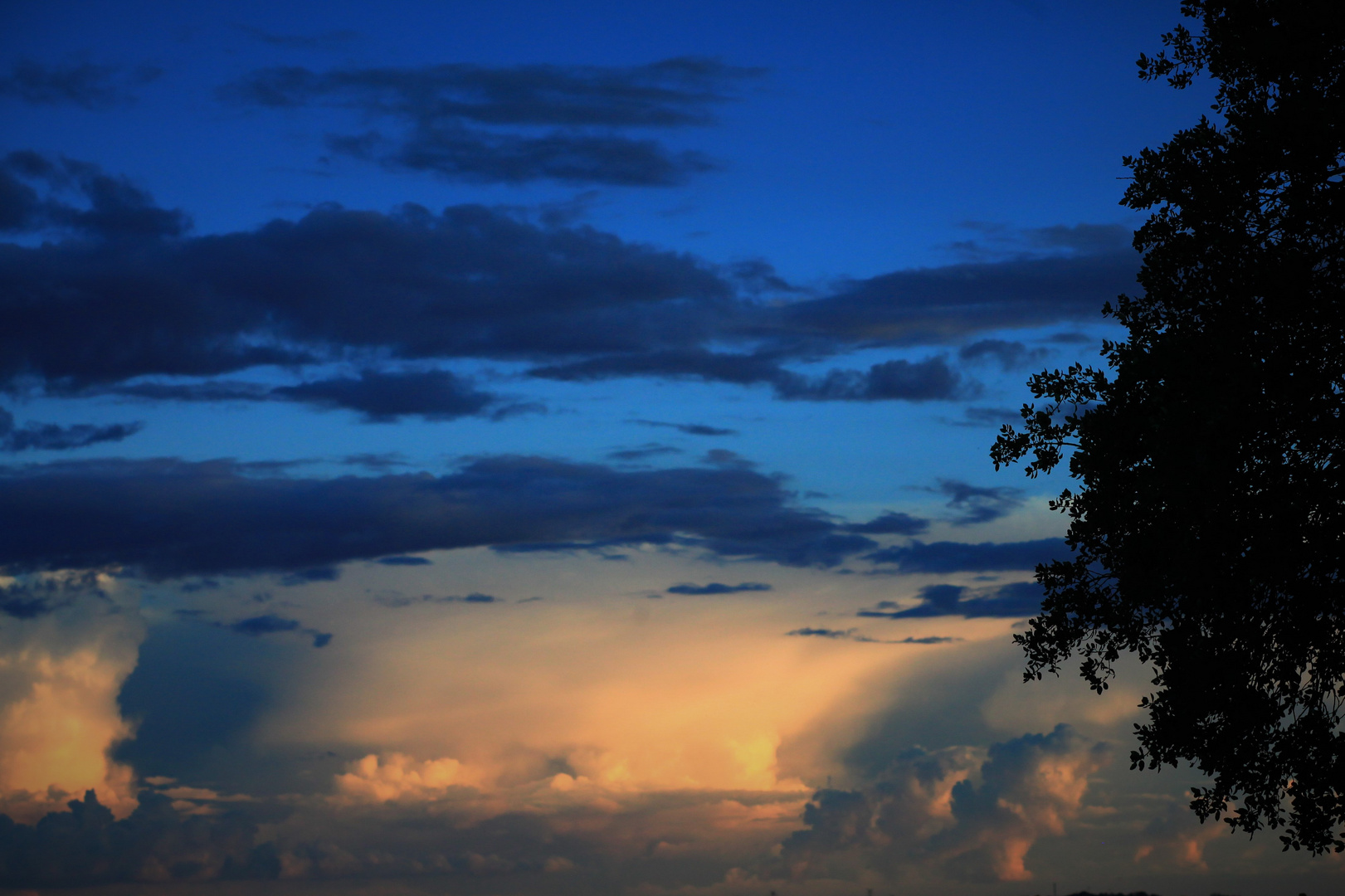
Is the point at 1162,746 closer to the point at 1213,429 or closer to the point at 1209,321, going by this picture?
the point at 1213,429

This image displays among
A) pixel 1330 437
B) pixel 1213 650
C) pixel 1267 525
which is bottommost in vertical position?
pixel 1213 650

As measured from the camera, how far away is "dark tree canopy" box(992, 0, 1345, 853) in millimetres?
20672

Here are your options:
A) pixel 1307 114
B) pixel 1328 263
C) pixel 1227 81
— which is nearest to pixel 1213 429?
pixel 1328 263

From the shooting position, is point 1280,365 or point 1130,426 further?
point 1130,426

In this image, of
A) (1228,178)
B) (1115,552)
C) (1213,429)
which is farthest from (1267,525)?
(1228,178)

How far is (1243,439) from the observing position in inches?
817

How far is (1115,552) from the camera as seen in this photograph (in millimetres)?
23875

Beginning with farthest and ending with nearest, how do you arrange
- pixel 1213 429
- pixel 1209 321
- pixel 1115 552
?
pixel 1115 552 < pixel 1209 321 < pixel 1213 429

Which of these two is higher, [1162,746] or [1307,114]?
[1307,114]

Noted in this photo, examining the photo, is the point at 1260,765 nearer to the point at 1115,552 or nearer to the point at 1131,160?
the point at 1115,552

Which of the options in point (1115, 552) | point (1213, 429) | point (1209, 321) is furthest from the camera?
point (1115, 552)

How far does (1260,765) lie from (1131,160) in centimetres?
1122

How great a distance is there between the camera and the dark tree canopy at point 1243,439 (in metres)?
20.7

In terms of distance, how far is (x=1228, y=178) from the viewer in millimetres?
22422
